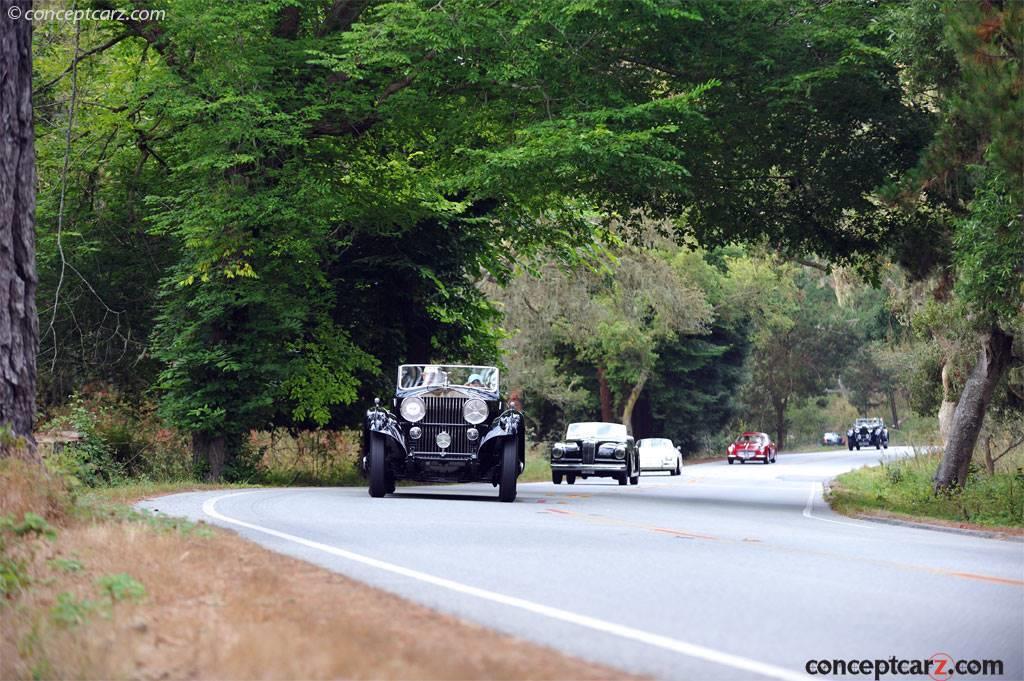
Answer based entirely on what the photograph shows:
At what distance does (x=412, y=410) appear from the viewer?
2172 cm

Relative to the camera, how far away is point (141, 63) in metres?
28.9

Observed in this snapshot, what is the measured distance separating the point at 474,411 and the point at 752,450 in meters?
46.6

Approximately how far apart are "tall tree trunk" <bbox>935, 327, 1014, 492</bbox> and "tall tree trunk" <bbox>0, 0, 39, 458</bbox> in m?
17.7

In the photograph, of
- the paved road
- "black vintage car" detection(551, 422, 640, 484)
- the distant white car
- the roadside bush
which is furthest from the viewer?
the distant white car

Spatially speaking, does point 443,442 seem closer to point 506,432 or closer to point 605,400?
point 506,432

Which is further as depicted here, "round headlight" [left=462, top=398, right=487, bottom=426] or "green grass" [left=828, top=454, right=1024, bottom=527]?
"round headlight" [left=462, top=398, right=487, bottom=426]

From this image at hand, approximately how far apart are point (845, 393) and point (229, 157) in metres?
95.1

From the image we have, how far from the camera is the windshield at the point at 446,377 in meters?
23.2

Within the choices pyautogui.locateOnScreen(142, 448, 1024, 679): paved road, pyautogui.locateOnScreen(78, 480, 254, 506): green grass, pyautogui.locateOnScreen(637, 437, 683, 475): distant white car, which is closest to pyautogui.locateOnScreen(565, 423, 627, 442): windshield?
pyautogui.locateOnScreen(78, 480, 254, 506): green grass

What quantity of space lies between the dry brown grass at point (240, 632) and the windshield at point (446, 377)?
12.4 metres

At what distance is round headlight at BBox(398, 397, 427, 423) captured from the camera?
2172 cm

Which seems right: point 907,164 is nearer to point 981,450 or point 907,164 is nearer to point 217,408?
point 217,408

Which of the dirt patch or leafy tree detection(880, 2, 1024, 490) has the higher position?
leafy tree detection(880, 2, 1024, 490)

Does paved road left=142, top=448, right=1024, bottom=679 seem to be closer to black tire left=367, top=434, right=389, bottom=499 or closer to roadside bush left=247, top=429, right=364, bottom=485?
black tire left=367, top=434, right=389, bottom=499
